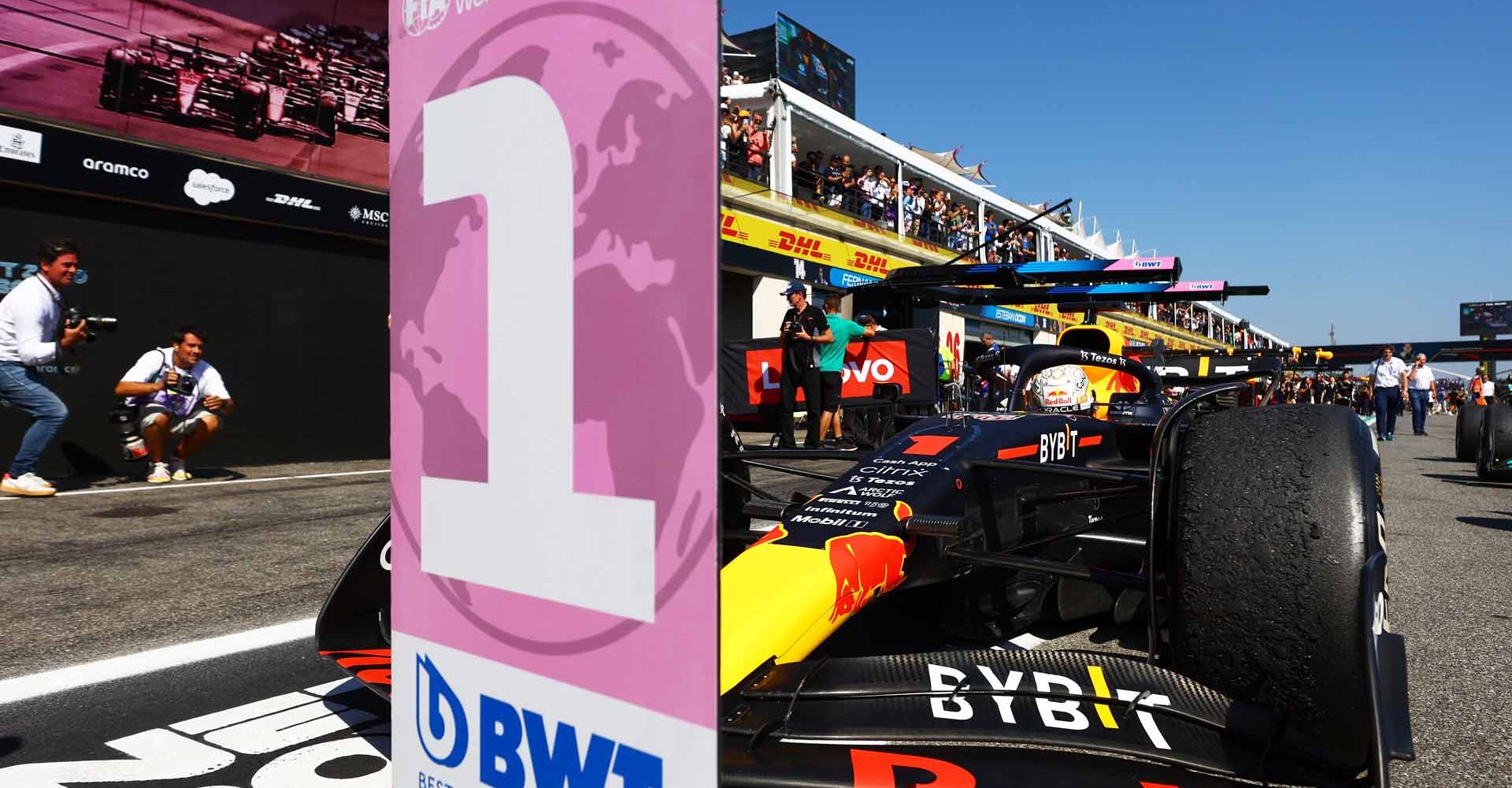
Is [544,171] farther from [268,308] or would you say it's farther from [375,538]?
[268,308]

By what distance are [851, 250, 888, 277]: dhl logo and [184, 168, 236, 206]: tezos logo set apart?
11.8m

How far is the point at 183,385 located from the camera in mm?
7141

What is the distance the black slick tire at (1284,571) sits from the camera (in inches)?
60.7

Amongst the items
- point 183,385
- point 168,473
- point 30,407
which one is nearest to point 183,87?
point 183,385

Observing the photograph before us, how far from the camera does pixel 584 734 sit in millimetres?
806

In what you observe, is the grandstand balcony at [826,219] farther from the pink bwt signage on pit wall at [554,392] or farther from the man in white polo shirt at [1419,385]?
the pink bwt signage on pit wall at [554,392]

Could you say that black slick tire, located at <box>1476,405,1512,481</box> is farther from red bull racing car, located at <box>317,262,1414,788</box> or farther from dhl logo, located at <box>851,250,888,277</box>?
dhl logo, located at <box>851,250,888,277</box>

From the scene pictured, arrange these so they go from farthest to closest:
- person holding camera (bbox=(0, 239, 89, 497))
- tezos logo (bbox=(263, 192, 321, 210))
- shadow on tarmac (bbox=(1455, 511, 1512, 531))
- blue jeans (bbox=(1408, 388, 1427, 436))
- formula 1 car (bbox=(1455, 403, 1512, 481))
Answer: blue jeans (bbox=(1408, 388, 1427, 436))
tezos logo (bbox=(263, 192, 321, 210))
formula 1 car (bbox=(1455, 403, 1512, 481))
person holding camera (bbox=(0, 239, 89, 497))
shadow on tarmac (bbox=(1455, 511, 1512, 531))

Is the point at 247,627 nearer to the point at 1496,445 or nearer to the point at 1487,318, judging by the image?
→ the point at 1496,445

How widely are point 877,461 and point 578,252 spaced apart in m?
1.95

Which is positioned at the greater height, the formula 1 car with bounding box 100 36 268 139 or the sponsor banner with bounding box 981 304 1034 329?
the formula 1 car with bounding box 100 36 268 139

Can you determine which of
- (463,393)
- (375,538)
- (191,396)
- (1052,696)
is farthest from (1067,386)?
(191,396)

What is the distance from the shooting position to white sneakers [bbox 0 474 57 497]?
587 centimetres

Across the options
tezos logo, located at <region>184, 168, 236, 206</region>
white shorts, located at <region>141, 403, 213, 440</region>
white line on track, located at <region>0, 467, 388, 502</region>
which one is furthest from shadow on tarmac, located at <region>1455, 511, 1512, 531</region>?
tezos logo, located at <region>184, 168, 236, 206</region>
